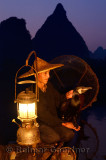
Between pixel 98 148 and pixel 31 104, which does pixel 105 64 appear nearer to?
pixel 98 148

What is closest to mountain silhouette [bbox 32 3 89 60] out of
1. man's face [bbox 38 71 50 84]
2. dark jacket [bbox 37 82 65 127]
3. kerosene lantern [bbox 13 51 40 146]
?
dark jacket [bbox 37 82 65 127]

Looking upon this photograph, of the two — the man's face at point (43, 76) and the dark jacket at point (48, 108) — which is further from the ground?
the man's face at point (43, 76)

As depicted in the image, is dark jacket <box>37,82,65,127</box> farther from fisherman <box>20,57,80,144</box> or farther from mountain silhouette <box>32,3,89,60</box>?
mountain silhouette <box>32,3,89,60</box>

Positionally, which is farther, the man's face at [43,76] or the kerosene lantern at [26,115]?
the man's face at [43,76]

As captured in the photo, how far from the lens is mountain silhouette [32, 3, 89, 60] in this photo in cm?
4538

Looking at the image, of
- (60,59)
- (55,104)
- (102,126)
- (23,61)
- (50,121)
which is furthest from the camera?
(23,61)

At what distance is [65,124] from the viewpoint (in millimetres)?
3131

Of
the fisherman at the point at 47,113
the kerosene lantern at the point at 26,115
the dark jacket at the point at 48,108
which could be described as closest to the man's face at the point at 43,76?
the fisherman at the point at 47,113

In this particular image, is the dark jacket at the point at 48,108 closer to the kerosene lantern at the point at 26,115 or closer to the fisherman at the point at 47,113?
the fisherman at the point at 47,113

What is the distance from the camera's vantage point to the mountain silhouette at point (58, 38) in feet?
149

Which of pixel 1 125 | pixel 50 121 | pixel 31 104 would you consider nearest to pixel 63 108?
pixel 50 121

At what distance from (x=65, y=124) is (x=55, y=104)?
371 millimetres

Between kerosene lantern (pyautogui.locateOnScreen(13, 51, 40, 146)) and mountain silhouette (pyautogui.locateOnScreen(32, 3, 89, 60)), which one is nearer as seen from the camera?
kerosene lantern (pyautogui.locateOnScreen(13, 51, 40, 146))

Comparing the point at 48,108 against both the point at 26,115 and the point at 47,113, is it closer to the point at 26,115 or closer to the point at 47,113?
the point at 47,113
